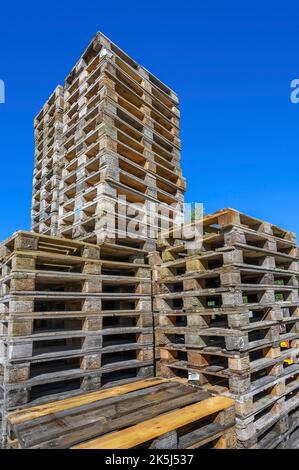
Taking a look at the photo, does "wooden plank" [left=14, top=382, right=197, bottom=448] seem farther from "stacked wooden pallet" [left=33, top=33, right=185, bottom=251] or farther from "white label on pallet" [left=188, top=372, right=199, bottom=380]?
"stacked wooden pallet" [left=33, top=33, right=185, bottom=251]

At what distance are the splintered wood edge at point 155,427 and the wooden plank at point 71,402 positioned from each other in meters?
1.11

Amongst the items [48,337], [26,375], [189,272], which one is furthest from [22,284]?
[189,272]

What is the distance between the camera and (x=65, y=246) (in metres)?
5.36

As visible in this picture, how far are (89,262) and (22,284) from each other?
4.07ft

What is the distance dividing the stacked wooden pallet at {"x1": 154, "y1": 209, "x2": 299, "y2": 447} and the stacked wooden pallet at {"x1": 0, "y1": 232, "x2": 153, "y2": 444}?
1.88 ft

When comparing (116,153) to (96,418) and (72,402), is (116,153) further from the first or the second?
(96,418)

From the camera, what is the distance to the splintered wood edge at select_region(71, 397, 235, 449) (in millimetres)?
3068

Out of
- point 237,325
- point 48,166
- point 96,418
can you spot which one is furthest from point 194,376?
point 48,166

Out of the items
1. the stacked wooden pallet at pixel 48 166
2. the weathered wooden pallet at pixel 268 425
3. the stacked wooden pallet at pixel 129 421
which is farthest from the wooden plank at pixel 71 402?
the stacked wooden pallet at pixel 48 166

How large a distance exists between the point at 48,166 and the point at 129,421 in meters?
9.14

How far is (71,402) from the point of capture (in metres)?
4.30

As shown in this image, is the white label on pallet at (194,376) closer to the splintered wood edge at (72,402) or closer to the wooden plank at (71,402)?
the splintered wood edge at (72,402)

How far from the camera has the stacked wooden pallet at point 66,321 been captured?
4.23m

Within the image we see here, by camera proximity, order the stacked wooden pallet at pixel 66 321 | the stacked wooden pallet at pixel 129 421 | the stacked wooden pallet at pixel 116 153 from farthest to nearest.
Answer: the stacked wooden pallet at pixel 116 153
the stacked wooden pallet at pixel 66 321
the stacked wooden pallet at pixel 129 421
